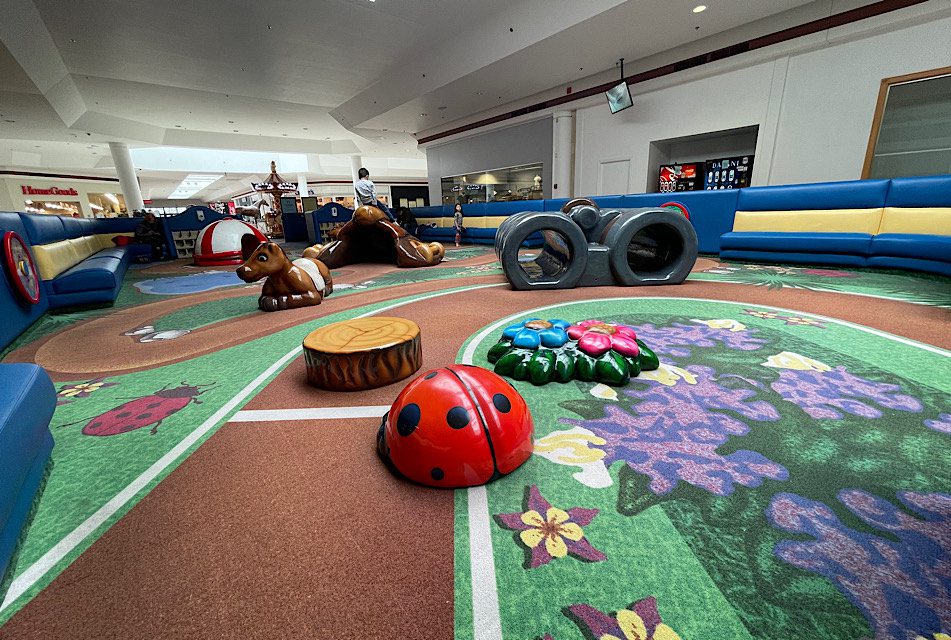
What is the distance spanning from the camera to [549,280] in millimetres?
4664

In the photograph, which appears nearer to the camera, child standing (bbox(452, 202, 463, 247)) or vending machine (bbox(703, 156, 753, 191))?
vending machine (bbox(703, 156, 753, 191))

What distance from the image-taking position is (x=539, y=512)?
132 cm

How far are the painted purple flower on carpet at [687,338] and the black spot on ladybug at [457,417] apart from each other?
1.71 m

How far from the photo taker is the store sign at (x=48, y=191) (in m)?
20.4

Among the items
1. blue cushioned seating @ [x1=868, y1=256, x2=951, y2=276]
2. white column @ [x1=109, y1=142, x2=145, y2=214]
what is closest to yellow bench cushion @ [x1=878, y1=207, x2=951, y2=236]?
blue cushioned seating @ [x1=868, y1=256, x2=951, y2=276]

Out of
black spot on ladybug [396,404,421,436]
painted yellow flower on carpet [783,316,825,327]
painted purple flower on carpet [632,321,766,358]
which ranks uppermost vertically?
black spot on ladybug [396,404,421,436]

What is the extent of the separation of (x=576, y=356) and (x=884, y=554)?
4.48 ft

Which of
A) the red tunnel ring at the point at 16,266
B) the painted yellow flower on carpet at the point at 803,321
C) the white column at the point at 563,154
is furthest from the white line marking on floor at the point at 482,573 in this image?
A: the white column at the point at 563,154

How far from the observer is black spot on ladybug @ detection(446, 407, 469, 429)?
140 centimetres

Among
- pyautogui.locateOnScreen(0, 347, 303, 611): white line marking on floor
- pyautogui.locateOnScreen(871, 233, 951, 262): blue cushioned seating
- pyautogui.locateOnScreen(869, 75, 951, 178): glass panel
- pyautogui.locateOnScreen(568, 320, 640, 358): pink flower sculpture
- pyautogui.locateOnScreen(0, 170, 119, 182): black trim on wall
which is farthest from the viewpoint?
pyautogui.locateOnScreen(0, 170, 119, 182): black trim on wall

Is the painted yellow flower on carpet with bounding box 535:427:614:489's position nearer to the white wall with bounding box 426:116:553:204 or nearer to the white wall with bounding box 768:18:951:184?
the white wall with bounding box 768:18:951:184

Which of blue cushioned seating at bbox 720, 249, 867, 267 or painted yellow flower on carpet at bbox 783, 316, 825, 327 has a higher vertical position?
blue cushioned seating at bbox 720, 249, 867, 267

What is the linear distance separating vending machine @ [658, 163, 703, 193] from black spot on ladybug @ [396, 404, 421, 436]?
10.5 m

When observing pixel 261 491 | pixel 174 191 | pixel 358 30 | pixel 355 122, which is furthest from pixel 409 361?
pixel 174 191
